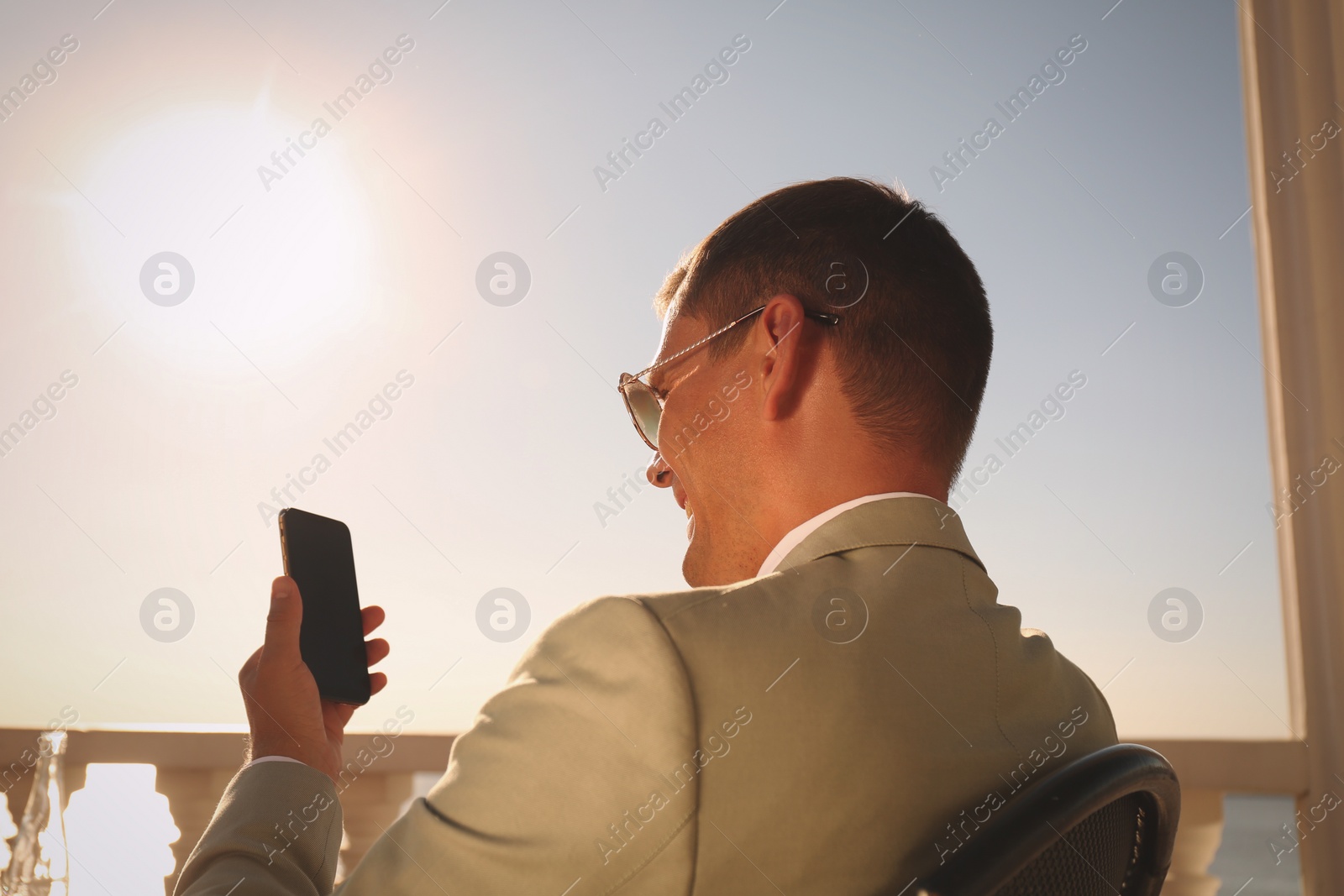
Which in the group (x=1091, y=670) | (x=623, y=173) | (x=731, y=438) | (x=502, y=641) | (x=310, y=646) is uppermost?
(x=623, y=173)

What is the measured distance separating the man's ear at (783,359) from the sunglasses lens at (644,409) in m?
0.22

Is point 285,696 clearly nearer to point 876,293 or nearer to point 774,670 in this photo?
point 774,670

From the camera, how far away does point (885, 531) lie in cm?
76

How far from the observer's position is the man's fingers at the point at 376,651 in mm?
1243

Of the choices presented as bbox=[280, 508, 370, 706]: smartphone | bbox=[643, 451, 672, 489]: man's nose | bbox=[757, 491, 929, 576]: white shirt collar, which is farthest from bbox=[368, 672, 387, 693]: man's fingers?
bbox=[757, 491, 929, 576]: white shirt collar

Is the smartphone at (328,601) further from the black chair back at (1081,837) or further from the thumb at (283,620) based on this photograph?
the black chair back at (1081,837)

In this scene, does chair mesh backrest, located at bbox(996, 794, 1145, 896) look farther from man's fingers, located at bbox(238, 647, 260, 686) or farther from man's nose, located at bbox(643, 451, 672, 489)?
man's fingers, located at bbox(238, 647, 260, 686)

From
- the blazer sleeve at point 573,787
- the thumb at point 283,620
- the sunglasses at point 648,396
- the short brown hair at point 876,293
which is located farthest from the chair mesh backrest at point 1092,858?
the thumb at point 283,620

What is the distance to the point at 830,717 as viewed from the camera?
572 mm

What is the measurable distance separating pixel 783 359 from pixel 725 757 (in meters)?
0.47

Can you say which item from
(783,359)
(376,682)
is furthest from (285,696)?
(783,359)

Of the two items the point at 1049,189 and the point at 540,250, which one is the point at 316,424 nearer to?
the point at 540,250

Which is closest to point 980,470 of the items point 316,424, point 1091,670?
point 1091,670

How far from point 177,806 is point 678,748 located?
2.12m
